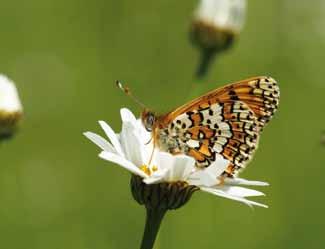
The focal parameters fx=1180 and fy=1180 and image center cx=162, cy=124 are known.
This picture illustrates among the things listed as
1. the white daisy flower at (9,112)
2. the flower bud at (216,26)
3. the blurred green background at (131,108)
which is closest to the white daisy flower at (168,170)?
the white daisy flower at (9,112)

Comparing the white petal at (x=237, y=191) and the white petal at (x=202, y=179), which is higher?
the white petal at (x=202, y=179)

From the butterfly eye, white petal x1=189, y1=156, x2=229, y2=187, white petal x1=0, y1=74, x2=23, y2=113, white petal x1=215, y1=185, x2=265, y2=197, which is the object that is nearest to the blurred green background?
white petal x1=0, y1=74, x2=23, y2=113

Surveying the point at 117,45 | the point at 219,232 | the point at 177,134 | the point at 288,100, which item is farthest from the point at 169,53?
the point at 177,134

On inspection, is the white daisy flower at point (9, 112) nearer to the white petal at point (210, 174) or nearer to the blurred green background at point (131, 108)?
the blurred green background at point (131, 108)

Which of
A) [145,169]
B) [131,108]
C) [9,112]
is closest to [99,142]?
[145,169]

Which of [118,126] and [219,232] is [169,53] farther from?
[219,232]
